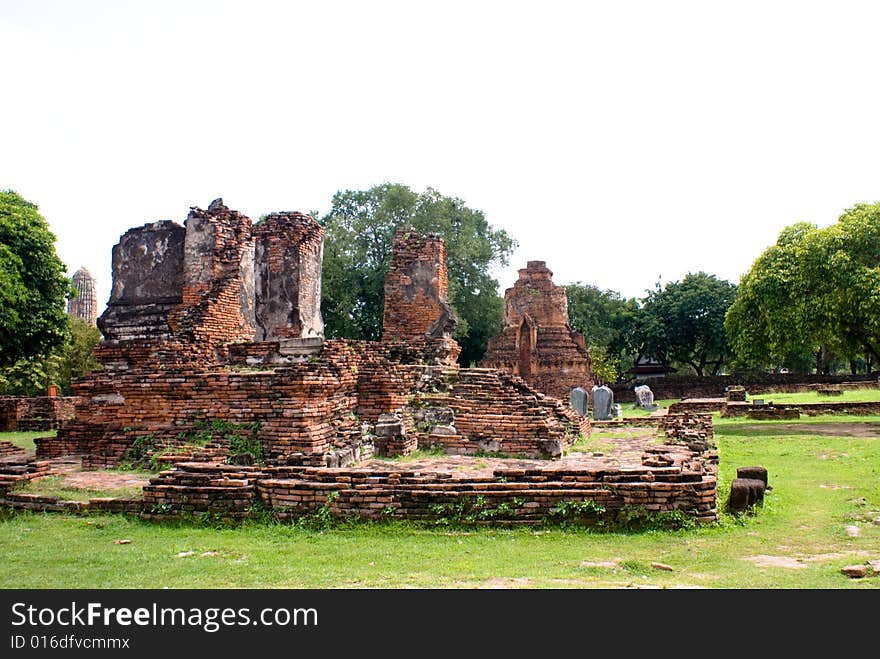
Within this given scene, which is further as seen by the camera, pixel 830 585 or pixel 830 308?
pixel 830 308

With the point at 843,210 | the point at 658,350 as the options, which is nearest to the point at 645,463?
the point at 843,210

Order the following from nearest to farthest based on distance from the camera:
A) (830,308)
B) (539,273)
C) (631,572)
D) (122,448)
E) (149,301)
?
1. (631,572)
2. (122,448)
3. (149,301)
4. (830,308)
5. (539,273)

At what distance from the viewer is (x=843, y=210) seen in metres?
19.5

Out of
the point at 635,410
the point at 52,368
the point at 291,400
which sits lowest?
the point at 635,410

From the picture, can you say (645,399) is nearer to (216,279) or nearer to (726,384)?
(726,384)

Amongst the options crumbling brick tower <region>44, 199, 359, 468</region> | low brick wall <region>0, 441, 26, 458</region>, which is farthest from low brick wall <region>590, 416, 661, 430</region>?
low brick wall <region>0, 441, 26, 458</region>

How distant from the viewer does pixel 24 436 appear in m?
18.8

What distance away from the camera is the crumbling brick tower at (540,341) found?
88.4ft

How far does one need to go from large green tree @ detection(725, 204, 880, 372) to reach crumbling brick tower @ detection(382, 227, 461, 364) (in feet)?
29.7

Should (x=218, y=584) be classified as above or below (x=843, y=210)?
below

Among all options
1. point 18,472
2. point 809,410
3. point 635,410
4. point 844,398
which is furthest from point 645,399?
point 18,472

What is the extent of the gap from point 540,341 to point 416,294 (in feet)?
44.6

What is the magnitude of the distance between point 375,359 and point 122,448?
3.98m

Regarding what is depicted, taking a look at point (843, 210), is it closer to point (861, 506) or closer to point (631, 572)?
point (861, 506)
